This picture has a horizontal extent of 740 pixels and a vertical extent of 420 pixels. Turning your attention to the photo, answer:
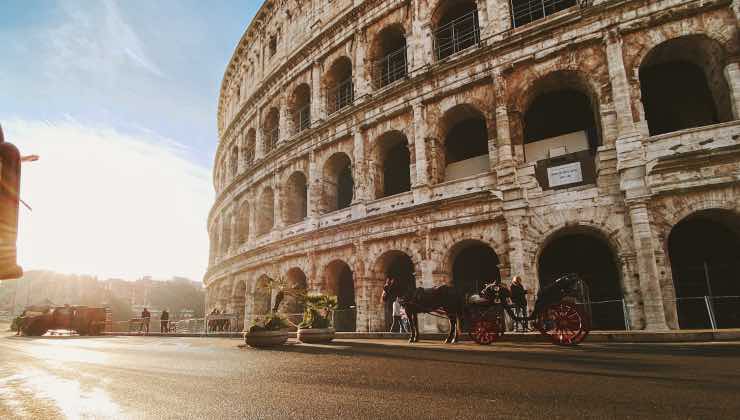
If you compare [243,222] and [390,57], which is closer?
[390,57]

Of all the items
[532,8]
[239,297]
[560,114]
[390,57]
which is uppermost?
[390,57]

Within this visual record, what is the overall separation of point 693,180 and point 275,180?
16.1 meters

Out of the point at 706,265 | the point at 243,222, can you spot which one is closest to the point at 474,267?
the point at 706,265

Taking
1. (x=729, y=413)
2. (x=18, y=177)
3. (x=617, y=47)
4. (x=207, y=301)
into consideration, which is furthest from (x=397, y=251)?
(x=207, y=301)

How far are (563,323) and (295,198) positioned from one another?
47.7 ft

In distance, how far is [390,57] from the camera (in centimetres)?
1728

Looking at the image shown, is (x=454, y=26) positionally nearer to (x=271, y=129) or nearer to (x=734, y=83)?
(x=734, y=83)

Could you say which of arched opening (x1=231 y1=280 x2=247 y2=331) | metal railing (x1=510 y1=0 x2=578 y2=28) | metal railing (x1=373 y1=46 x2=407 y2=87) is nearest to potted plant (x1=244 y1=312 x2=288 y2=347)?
metal railing (x1=373 y1=46 x2=407 y2=87)

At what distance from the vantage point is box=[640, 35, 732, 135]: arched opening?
35.6 feet

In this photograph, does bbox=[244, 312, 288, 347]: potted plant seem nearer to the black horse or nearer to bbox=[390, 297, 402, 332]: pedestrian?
the black horse

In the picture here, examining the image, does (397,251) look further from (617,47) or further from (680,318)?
(617,47)

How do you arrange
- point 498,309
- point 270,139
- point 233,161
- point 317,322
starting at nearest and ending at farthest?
point 498,309, point 317,322, point 270,139, point 233,161

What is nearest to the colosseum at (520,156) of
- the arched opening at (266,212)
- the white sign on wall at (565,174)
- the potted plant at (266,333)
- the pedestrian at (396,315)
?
the white sign on wall at (565,174)

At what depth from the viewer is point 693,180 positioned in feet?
32.1
